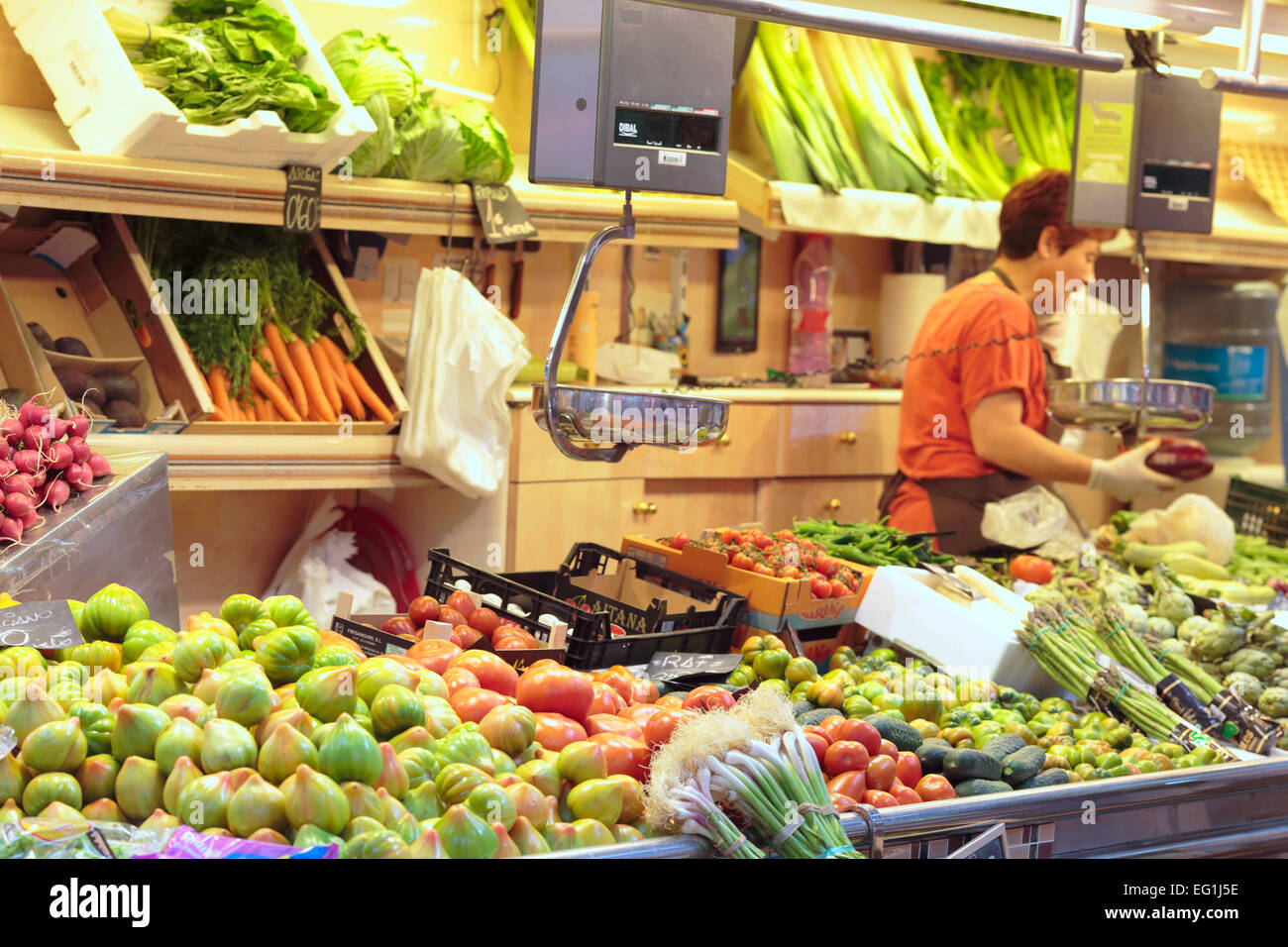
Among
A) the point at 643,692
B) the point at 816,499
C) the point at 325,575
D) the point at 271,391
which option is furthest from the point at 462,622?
the point at 816,499

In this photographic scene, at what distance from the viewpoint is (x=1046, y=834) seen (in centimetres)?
204

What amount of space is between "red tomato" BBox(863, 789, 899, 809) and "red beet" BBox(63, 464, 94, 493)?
5.52ft

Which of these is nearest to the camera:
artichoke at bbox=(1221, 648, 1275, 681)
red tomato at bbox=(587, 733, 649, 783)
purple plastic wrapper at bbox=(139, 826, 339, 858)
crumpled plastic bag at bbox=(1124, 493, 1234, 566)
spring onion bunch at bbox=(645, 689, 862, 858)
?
purple plastic wrapper at bbox=(139, 826, 339, 858)

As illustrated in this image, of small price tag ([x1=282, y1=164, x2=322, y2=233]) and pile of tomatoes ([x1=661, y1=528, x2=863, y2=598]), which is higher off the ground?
small price tag ([x1=282, y1=164, x2=322, y2=233])

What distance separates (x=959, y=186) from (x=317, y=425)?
3.11 m

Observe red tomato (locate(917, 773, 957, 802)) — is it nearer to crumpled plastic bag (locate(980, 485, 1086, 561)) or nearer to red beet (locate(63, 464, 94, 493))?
red beet (locate(63, 464, 94, 493))

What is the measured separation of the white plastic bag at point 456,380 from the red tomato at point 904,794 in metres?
2.39

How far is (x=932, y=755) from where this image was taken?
219 cm

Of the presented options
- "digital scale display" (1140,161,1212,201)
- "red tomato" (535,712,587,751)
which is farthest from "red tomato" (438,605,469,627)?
"digital scale display" (1140,161,1212,201)

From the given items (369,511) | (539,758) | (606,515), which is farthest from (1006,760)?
(369,511)

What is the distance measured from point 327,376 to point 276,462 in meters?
0.36

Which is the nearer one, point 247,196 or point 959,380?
point 247,196

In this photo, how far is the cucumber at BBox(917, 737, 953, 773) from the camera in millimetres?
2186

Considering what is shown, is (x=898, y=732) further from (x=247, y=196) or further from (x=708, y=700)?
(x=247, y=196)
